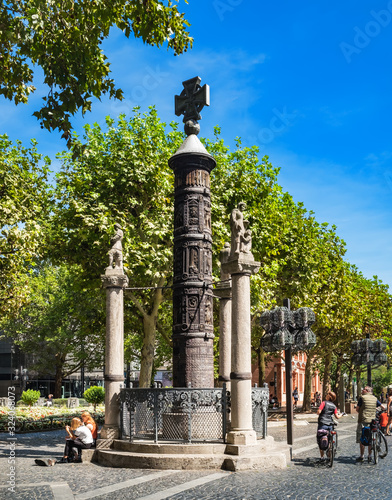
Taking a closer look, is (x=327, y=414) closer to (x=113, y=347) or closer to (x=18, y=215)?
(x=113, y=347)

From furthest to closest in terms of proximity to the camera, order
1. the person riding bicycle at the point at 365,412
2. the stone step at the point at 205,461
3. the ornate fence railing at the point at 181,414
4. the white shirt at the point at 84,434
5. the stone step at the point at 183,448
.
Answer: the person riding bicycle at the point at 365,412, the white shirt at the point at 84,434, the ornate fence railing at the point at 181,414, the stone step at the point at 183,448, the stone step at the point at 205,461

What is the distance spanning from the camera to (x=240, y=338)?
42.4 ft

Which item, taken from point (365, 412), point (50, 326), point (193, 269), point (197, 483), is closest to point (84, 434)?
point (197, 483)

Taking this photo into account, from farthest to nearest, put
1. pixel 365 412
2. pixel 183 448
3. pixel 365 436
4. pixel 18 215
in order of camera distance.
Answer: pixel 18 215 → pixel 365 412 → pixel 365 436 → pixel 183 448

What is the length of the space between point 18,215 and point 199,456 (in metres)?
13.8

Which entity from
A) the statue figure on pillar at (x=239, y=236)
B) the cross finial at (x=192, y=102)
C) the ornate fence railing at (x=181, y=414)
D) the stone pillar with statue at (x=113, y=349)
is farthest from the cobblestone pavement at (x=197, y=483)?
the cross finial at (x=192, y=102)

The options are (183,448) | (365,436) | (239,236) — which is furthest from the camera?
(365,436)

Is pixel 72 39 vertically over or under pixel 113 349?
over

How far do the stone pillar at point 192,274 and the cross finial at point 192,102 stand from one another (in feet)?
2.20

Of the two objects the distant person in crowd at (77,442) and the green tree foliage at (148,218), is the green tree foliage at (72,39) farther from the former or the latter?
the green tree foliage at (148,218)

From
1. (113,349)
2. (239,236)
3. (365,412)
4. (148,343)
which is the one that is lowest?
Result: (365,412)

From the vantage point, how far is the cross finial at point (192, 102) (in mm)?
15289

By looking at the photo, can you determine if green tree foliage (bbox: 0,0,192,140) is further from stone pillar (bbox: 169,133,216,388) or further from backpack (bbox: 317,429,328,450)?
backpack (bbox: 317,429,328,450)

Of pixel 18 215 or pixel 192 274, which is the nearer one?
pixel 192 274
